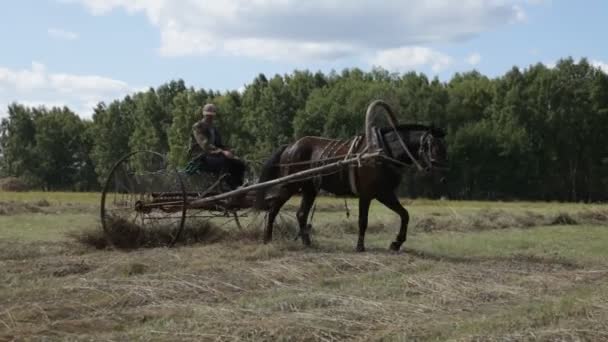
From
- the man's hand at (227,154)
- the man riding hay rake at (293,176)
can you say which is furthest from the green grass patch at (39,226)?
the man's hand at (227,154)

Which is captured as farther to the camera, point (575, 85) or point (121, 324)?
point (575, 85)

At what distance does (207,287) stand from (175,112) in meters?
73.3

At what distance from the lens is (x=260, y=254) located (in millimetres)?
11422

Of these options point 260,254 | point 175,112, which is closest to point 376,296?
point 260,254

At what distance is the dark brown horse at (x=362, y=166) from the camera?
40.4 ft

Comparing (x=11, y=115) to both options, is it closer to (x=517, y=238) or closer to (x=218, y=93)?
(x=218, y=93)

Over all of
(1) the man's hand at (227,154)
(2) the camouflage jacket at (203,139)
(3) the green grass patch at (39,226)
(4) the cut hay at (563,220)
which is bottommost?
(3) the green grass patch at (39,226)

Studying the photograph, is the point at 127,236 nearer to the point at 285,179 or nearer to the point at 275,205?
the point at 275,205

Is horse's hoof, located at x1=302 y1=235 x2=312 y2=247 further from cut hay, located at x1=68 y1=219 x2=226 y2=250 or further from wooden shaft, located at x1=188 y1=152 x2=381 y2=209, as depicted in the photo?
cut hay, located at x1=68 y1=219 x2=226 y2=250

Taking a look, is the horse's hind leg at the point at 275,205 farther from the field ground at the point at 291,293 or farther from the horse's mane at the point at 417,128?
the horse's mane at the point at 417,128

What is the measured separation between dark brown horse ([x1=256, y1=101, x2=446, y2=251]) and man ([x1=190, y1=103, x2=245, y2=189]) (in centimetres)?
51

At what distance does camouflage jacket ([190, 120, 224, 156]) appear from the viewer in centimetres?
1402

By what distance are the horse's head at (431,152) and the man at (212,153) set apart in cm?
355

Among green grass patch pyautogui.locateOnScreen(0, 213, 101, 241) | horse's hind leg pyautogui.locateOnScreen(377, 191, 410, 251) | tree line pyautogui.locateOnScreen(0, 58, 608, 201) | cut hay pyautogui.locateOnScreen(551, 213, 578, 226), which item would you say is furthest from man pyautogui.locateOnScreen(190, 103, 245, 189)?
tree line pyautogui.locateOnScreen(0, 58, 608, 201)
